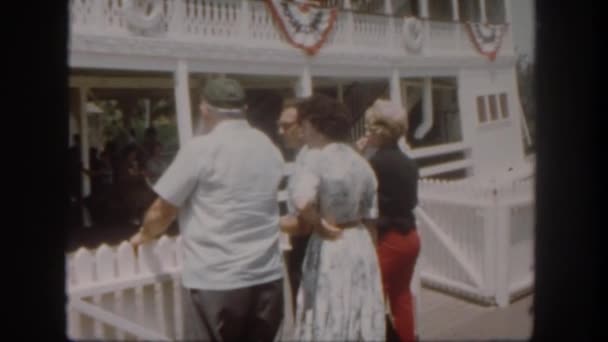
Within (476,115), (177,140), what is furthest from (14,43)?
(476,115)

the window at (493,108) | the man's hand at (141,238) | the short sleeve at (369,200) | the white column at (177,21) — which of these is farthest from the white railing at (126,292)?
the window at (493,108)

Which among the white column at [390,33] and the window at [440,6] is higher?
the window at [440,6]

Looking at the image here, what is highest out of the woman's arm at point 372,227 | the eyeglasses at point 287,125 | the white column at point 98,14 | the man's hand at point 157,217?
the white column at point 98,14

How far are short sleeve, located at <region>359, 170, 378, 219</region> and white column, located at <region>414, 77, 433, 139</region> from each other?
1.11 metres

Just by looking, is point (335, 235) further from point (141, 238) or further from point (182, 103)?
point (182, 103)

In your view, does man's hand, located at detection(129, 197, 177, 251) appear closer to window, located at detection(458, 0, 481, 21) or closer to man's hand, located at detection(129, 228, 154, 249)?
man's hand, located at detection(129, 228, 154, 249)

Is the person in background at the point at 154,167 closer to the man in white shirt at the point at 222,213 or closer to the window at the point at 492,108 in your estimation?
the man in white shirt at the point at 222,213

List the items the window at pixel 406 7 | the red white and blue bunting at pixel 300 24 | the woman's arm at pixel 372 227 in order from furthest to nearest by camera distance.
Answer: the window at pixel 406 7
the red white and blue bunting at pixel 300 24
the woman's arm at pixel 372 227

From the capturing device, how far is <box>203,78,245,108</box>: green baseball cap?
141 cm

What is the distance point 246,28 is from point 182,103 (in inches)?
19.0

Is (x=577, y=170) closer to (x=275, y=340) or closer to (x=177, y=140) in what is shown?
(x=275, y=340)

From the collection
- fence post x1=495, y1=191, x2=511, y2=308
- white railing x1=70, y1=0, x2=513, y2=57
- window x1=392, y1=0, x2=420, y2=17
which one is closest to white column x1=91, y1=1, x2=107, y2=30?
white railing x1=70, y1=0, x2=513, y2=57

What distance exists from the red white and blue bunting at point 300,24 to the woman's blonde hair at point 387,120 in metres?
0.58

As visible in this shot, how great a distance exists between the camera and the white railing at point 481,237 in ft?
8.34
